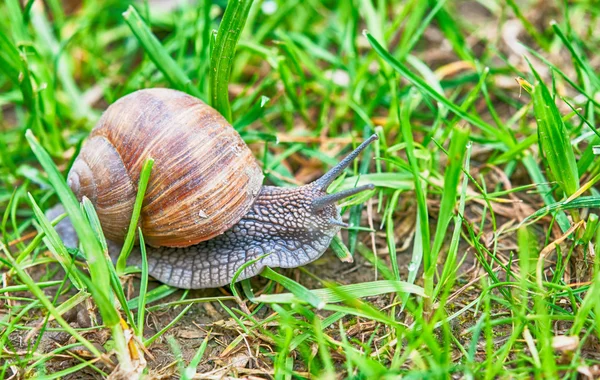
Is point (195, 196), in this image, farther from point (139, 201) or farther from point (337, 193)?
point (337, 193)

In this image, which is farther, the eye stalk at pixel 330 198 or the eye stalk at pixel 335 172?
the eye stalk at pixel 335 172

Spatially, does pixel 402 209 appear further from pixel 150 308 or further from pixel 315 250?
pixel 150 308

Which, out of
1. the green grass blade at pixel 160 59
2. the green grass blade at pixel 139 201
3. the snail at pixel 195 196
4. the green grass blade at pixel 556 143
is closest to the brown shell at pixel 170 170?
the snail at pixel 195 196

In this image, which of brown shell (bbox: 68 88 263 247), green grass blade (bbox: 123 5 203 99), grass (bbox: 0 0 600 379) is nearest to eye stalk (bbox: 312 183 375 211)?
grass (bbox: 0 0 600 379)

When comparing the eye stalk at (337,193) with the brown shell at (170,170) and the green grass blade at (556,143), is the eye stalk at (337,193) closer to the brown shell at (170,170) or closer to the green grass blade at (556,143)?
the brown shell at (170,170)

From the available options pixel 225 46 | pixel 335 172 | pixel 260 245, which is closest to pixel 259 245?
pixel 260 245

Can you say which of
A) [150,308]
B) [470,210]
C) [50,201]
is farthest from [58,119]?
[470,210]
